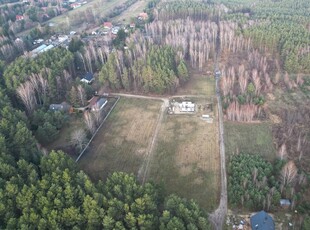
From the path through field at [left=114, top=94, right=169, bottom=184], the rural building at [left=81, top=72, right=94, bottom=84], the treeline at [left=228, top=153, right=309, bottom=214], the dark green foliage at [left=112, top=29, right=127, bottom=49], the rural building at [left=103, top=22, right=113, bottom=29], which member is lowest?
the path through field at [left=114, top=94, right=169, bottom=184]

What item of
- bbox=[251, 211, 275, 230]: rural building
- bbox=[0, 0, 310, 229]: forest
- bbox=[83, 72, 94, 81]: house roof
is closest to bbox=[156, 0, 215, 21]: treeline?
bbox=[0, 0, 310, 229]: forest

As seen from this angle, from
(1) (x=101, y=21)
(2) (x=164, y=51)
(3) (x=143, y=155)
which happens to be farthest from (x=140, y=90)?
(1) (x=101, y=21)

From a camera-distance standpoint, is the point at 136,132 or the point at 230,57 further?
the point at 230,57

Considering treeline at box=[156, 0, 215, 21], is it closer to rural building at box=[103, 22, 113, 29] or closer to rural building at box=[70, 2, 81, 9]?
rural building at box=[103, 22, 113, 29]

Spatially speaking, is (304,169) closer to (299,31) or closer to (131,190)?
(131,190)

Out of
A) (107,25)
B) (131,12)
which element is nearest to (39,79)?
(107,25)

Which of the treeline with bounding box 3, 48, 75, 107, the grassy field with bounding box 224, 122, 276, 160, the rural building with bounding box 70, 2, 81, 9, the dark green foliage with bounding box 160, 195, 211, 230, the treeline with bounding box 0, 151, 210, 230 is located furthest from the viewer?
the rural building with bounding box 70, 2, 81, 9
